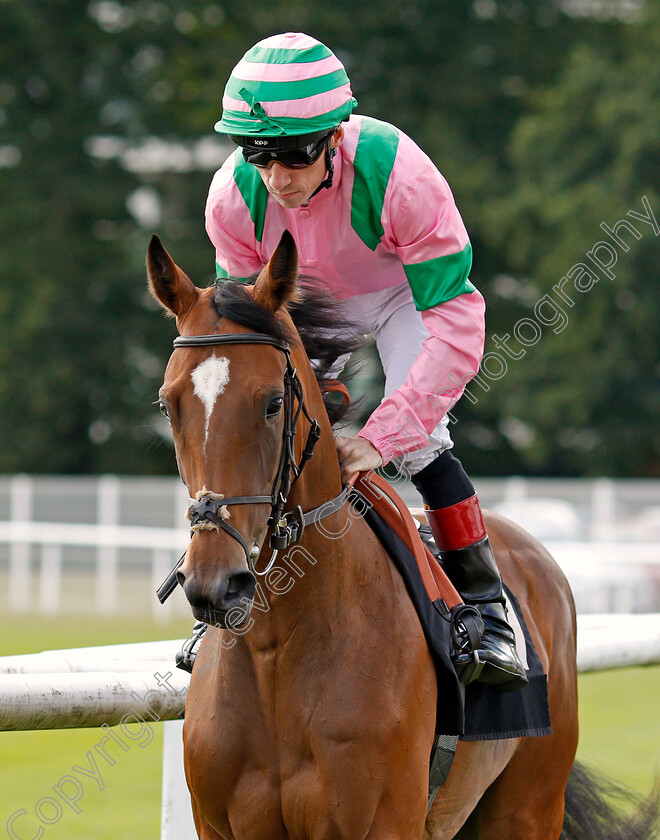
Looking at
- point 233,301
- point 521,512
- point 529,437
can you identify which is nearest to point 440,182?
point 233,301

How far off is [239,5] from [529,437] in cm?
1117

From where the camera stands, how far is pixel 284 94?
3020 mm

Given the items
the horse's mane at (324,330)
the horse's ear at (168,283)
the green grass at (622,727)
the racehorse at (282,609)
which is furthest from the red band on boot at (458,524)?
the green grass at (622,727)

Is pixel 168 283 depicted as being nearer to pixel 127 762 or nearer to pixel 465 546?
pixel 465 546

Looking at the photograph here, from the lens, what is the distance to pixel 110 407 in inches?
974

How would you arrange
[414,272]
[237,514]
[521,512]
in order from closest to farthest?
1. [237,514]
2. [414,272]
3. [521,512]

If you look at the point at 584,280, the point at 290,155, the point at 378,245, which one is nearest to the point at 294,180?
the point at 290,155

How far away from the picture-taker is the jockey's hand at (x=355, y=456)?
300cm

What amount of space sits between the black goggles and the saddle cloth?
0.88 m

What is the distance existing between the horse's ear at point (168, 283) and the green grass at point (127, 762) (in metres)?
3.11

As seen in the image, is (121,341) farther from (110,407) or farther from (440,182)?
(440,182)

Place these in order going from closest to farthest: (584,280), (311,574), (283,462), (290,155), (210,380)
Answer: (210,380)
(283,462)
(311,574)
(290,155)
(584,280)

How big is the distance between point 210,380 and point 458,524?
118 centimetres

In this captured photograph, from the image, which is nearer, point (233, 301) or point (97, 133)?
point (233, 301)
